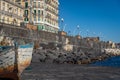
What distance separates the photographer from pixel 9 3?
10406cm

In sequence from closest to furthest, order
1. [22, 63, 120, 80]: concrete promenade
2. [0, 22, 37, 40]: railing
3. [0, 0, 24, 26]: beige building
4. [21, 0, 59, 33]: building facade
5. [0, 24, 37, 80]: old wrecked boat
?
[0, 24, 37, 80]: old wrecked boat → [22, 63, 120, 80]: concrete promenade → [0, 22, 37, 40]: railing → [0, 0, 24, 26]: beige building → [21, 0, 59, 33]: building facade

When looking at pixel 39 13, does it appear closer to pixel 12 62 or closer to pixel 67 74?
pixel 67 74

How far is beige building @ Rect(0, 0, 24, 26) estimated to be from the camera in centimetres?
9844

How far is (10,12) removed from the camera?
4129 inches

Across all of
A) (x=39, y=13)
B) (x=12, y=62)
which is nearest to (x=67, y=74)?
(x=12, y=62)

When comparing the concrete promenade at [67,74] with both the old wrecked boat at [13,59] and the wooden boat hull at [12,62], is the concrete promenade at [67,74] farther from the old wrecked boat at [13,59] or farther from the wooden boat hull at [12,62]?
the wooden boat hull at [12,62]

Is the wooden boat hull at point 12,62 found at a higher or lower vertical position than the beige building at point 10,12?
lower

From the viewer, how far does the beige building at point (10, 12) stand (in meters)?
98.4

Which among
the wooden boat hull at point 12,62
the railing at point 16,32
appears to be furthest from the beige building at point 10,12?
the wooden boat hull at point 12,62

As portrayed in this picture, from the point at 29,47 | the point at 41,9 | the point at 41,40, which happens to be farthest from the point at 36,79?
the point at 41,9

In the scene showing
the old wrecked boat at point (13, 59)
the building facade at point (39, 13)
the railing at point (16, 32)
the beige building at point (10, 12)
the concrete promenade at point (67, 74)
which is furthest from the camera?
the building facade at point (39, 13)

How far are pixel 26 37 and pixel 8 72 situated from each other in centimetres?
5313

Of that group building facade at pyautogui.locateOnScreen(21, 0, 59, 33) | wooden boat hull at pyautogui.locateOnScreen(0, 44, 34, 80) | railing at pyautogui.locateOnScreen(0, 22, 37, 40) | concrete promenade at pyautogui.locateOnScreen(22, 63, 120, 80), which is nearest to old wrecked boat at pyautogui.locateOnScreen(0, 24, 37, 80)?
wooden boat hull at pyautogui.locateOnScreen(0, 44, 34, 80)

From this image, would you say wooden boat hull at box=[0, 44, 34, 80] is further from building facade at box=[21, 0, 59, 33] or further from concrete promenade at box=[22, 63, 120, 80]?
building facade at box=[21, 0, 59, 33]
